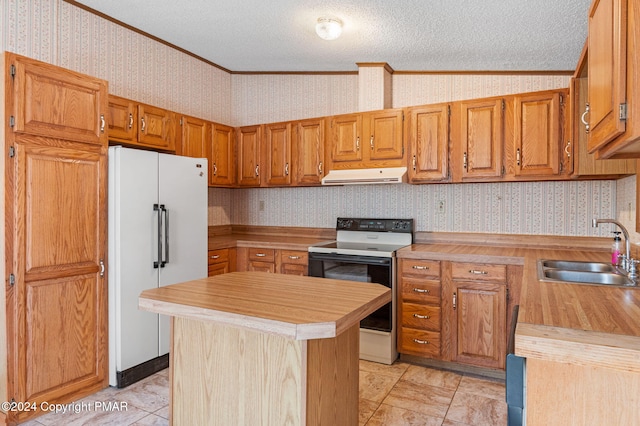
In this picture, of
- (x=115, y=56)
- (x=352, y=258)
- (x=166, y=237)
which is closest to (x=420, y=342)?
(x=352, y=258)

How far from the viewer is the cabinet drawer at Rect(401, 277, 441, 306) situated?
125 inches

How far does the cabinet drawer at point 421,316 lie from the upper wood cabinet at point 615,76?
6.12ft

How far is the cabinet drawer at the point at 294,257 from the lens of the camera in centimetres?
373

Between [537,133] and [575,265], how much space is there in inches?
41.4

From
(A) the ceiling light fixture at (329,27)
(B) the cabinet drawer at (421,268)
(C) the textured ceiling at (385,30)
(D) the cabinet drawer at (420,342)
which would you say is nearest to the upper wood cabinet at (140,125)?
(C) the textured ceiling at (385,30)

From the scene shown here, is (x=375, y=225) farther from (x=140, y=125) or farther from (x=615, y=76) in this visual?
(x=615, y=76)

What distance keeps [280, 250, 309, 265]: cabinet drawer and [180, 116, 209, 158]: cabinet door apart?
1262mm

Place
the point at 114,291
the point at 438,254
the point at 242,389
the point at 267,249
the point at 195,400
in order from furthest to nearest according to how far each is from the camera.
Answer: the point at 267,249 < the point at 438,254 < the point at 114,291 < the point at 195,400 < the point at 242,389

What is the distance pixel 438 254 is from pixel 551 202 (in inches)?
43.8

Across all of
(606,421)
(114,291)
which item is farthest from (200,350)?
(606,421)

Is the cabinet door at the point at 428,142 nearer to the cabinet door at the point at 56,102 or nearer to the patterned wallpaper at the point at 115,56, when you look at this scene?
the patterned wallpaper at the point at 115,56

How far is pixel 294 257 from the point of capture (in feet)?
12.4

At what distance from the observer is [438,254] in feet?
10.3

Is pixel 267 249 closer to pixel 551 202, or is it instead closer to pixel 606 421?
pixel 551 202
